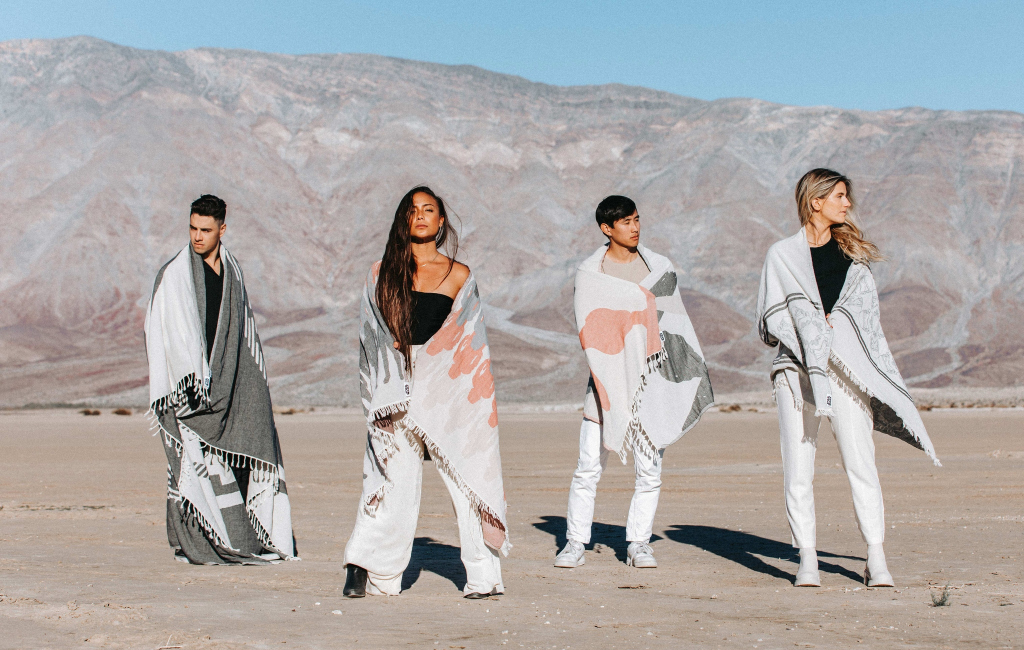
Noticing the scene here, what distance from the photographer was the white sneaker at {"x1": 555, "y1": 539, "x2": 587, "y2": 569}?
651cm

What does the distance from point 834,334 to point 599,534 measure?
2.88 m

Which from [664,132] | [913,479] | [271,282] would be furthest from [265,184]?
[913,479]

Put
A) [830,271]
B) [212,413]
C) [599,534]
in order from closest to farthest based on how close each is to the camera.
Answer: [830,271]
[212,413]
[599,534]

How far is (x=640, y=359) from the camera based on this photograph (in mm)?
6805

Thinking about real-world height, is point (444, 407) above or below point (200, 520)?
above

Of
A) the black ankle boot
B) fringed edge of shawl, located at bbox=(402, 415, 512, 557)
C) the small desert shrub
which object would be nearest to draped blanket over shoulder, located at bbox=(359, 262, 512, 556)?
fringed edge of shawl, located at bbox=(402, 415, 512, 557)

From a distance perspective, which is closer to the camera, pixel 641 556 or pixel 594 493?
pixel 641 556

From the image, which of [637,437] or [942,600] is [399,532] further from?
[942,600]

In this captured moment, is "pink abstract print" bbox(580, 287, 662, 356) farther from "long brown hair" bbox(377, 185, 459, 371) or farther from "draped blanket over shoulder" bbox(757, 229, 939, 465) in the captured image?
"long brown hair" bbox(377, 185, 459, 371)

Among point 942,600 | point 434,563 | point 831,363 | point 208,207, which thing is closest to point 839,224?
point 831,363

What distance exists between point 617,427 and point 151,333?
→ 270 cm

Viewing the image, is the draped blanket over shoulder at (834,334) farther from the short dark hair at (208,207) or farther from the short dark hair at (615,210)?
the short dark hair at (208,207)

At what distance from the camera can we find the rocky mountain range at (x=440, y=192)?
66500 millimetres

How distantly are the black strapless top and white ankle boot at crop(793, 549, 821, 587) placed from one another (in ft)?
6.85
